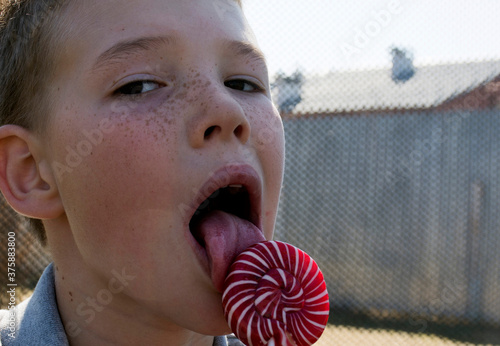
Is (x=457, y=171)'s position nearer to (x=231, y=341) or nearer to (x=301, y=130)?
(x=301, y=130)

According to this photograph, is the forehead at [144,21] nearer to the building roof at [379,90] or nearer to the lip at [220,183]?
the lip at [220,183]

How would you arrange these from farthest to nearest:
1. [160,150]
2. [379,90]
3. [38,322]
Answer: [379,90] → [38,322] → [160,150]

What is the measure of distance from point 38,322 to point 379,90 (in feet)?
12.2

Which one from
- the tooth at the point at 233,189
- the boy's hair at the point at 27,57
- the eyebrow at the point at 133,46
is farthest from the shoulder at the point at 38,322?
the eyebrow at the point at 133,46

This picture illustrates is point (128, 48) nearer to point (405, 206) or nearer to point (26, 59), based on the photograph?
point (26, 59)

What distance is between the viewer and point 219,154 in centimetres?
132

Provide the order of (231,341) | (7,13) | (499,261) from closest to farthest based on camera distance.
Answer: (7,13)
(231,341)
(499,261)

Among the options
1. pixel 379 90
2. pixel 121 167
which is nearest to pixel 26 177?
pixel 121 167

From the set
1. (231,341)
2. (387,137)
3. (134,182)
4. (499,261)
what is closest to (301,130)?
(387,137)

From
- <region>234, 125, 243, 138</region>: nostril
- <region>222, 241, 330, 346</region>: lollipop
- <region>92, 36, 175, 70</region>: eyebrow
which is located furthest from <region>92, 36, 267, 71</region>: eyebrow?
<region>222, 241, 330, 346</region>: lollipop

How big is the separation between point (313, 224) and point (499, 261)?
5.34ft

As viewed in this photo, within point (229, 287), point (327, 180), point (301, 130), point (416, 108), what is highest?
point (229, 287)

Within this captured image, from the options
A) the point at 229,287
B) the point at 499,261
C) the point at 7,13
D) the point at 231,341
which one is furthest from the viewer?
the point at 499,261

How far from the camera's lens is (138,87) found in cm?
138
